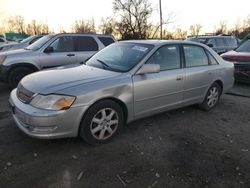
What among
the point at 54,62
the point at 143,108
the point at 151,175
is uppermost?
the point at 54,62

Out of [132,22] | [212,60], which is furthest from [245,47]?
[132,22]

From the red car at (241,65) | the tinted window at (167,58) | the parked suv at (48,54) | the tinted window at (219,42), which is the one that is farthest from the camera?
the tinted window at (219,42)

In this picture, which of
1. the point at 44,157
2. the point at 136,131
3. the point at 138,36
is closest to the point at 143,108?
the point at 136,131

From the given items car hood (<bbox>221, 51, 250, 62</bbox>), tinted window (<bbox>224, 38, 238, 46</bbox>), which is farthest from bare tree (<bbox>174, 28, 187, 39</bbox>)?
car hood (<bbox>221, 51, 250, 62</bbox>)

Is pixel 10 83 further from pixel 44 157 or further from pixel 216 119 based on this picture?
pixel 216 119

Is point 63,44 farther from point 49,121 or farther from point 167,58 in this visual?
point 49,121

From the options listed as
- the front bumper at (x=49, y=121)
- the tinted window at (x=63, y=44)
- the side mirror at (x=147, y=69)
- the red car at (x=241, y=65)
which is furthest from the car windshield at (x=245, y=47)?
the front bumper at (x=49, y=121)

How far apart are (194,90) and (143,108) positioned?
1442mm

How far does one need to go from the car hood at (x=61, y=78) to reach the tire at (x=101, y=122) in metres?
0.43

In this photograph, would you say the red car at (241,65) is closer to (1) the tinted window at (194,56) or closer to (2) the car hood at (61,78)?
(1) the tinted window at (194,56)

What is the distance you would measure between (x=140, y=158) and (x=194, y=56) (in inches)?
104

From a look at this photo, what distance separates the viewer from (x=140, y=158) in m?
3.60

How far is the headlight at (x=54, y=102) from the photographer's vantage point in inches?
135

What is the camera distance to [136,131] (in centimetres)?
450
